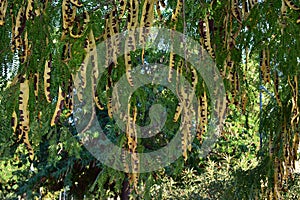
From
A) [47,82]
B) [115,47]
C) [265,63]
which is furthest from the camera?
[265,63]

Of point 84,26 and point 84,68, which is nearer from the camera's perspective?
point 84,68

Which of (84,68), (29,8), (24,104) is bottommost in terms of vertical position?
(24,104)

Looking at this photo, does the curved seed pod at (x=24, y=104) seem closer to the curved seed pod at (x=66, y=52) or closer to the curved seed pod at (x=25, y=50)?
the curved seed pod at (x=25, y=50)

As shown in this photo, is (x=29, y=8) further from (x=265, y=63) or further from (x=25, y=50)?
(x=265, y=63)

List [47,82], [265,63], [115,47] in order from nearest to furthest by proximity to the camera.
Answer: [47,82]
[115,47]
[265,63]

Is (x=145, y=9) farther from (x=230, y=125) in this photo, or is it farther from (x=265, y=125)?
(x=230, y=125)

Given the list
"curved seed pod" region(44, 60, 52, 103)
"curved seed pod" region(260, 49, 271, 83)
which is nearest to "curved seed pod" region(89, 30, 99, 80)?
"curved seed pod" region(44, 60, 52, 103)

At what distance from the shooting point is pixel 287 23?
132 cm

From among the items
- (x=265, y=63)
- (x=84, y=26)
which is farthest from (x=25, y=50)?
(x=265, y=63)

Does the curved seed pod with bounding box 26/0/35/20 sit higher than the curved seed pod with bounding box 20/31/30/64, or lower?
higher

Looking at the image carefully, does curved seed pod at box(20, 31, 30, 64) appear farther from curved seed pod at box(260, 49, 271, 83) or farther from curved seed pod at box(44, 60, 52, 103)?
curved seed pod at box(260, 49, 271, 83)

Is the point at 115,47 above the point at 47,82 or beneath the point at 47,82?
above

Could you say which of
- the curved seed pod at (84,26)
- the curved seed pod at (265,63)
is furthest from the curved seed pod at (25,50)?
the curved seed pod at (265,63)

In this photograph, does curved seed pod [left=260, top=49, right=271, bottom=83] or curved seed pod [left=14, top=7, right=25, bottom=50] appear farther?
curved seed pod [left=260, top=49, right=271, bottom=83]
